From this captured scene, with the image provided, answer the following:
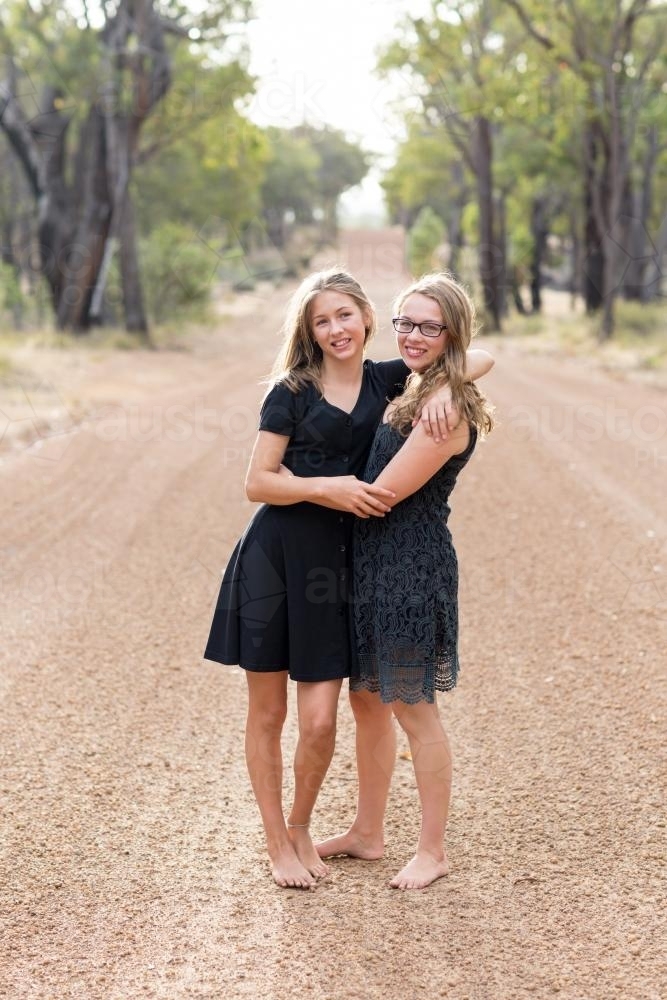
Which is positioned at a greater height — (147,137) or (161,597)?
(147,137)

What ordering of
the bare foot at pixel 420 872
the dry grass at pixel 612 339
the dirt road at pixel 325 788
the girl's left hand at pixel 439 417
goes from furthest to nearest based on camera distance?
the dry grass at pixel 612 339, the bare foot at pixel 420 872, the girl's left hand at pixel 439 417, the dirt road at pixel 325 788

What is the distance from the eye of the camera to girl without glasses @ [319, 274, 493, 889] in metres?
3.37

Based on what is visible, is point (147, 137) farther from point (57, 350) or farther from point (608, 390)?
point (608, 390)

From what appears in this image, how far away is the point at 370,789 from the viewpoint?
12.4 ft

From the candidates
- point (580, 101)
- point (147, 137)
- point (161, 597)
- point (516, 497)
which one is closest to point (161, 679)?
point (161, 597)

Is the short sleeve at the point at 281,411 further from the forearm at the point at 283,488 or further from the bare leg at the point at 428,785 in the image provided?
the bare leg at the point at 428,785

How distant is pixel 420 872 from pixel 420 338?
1.63m

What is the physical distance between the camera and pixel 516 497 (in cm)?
933

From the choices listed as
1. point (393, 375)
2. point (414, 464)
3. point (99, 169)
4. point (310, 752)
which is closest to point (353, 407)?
point (393, 375)

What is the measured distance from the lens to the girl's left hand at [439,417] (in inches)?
130

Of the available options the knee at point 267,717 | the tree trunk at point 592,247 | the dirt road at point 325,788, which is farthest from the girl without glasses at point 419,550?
the tree trunk at point 592,247

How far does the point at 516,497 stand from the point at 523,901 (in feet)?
19.9

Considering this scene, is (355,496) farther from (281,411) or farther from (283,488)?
(281,411)

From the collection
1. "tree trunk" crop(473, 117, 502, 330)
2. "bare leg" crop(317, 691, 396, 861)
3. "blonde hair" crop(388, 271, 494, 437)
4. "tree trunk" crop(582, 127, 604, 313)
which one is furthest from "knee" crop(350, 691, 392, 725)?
"tree trunk" crop(473, 117, 502, 330)
